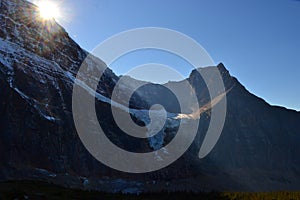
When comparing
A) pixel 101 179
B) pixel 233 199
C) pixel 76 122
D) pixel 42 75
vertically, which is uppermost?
pixel 42 75

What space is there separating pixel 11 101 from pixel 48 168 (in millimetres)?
34455

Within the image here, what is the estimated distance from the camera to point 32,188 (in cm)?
5516

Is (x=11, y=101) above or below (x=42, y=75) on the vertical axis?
below

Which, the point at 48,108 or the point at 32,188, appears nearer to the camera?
the point at 32,188

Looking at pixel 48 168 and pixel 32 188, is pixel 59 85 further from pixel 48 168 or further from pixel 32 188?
pixel 32 188

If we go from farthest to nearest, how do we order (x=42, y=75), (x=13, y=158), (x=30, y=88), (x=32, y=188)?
1. (x=42, y=75)
2. (x=30, y=88)
3. (x=13, y=158)
4. (x=32, y=188)

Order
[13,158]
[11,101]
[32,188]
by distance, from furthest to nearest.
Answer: [11,101] < [13,158] < [32,188]

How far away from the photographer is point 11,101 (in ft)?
520

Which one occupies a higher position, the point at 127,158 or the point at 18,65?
the point at 18,65

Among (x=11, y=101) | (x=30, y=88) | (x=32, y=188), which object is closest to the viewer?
(x=32, y=188)

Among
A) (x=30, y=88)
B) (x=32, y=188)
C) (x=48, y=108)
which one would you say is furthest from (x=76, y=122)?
(x=32, y=188)

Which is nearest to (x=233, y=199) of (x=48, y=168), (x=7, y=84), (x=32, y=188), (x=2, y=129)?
(x=32, y=188)

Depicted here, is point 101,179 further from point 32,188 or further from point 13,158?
point 32,188

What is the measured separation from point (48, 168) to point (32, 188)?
9829cm
